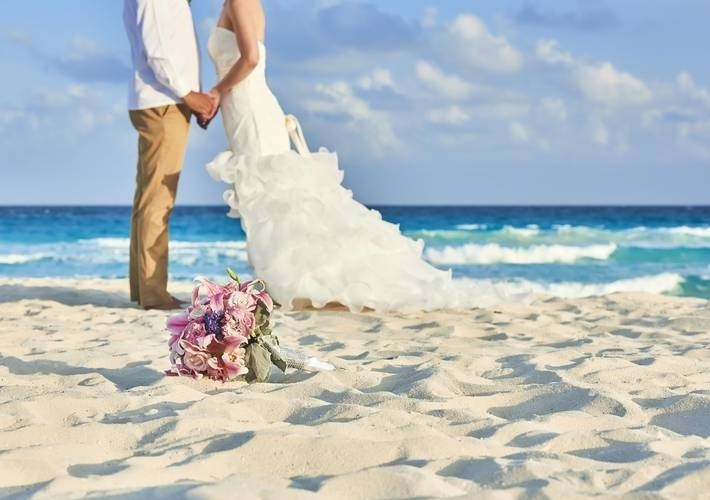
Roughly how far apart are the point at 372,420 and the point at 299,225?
11.4 feet

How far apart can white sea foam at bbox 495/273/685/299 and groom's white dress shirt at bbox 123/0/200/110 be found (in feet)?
22.4

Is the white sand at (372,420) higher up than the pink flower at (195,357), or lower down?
lower down

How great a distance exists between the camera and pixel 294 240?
6148mm

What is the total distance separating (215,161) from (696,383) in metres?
3.62

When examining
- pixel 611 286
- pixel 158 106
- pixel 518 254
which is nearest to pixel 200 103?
pixel 158 106

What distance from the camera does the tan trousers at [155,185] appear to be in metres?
6.21

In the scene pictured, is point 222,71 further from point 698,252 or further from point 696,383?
point 698,252

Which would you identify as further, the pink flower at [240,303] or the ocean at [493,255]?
the ocean at [493,255]

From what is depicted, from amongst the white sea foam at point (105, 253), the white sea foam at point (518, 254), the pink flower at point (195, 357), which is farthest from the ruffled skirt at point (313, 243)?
the white sea foam at point (518, 254)

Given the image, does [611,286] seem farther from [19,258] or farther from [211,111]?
[19,258]

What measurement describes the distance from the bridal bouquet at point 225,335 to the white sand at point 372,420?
8 centimetres

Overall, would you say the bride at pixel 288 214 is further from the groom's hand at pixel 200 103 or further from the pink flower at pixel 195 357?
the pink flower at pixel 195 357

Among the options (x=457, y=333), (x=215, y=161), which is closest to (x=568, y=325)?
(x=457, y=333)

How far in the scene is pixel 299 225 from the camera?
6.18 m
